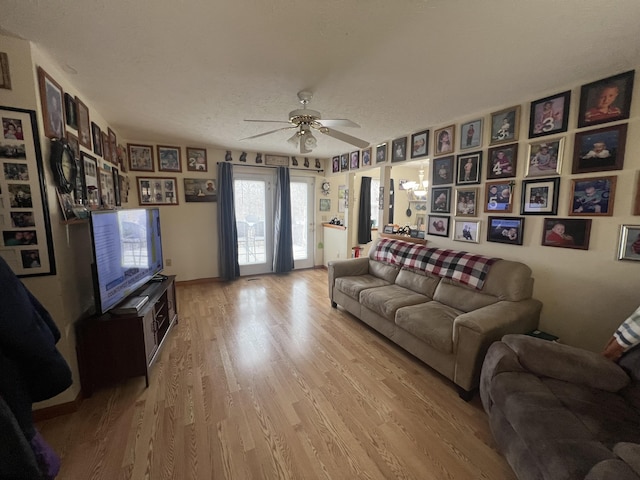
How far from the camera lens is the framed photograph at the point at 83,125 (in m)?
2.11

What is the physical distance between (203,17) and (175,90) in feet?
3.35

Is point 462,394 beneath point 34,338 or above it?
beneath

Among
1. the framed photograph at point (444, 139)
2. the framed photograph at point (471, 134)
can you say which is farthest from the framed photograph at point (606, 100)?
the framed photograph at point (444, 139)

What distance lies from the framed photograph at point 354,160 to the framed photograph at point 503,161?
2.07 m

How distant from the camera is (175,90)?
7.02 ft

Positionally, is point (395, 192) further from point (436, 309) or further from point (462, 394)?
point (462, 394)

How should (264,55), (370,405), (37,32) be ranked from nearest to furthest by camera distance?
(37,32), (264,55), (370,405)

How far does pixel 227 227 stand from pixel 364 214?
8.45 ft

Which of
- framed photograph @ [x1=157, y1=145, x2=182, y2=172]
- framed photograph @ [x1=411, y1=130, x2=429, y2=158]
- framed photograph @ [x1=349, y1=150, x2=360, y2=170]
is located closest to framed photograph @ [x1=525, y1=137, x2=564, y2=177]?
framed photograph @ [x1=411, y1=130, x2=429, y2=158]

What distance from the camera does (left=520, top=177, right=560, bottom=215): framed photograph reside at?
2127 mm

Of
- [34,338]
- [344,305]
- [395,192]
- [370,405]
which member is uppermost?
[395,192]

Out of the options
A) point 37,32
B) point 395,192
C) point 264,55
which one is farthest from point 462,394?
point 395,192

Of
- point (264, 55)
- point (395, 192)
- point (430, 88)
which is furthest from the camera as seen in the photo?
point (395, 192)

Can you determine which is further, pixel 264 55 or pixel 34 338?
pixel 264 55
